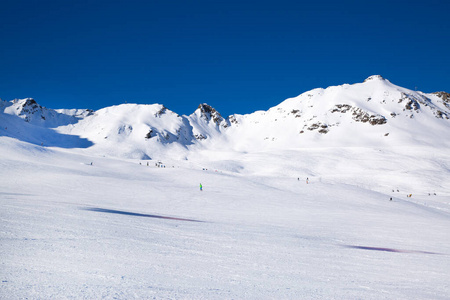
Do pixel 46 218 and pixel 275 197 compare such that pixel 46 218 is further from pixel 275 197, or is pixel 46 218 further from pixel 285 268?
pixel 275 197

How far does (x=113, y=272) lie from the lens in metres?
4.49

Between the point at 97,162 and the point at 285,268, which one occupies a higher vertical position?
the point at 97,162

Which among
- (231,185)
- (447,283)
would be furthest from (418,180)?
(447,283)

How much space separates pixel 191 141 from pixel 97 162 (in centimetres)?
11058

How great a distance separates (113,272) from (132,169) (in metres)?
45.3

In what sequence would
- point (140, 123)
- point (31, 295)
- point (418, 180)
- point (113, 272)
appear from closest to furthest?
point (31, 295), point (113, 272), point (418, 180), point (140, 123)

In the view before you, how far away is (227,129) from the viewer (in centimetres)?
19962

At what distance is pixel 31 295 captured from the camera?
328 cm

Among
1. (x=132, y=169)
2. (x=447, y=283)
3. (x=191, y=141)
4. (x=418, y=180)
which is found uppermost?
(x=191, y=141)

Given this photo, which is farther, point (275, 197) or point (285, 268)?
point (275, 197)

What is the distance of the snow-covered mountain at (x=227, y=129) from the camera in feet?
434

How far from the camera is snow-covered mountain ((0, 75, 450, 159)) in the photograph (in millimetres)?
132375

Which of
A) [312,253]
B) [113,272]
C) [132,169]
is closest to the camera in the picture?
[113,272]

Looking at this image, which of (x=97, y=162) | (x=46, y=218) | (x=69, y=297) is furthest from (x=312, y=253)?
(x=97, y=162)
